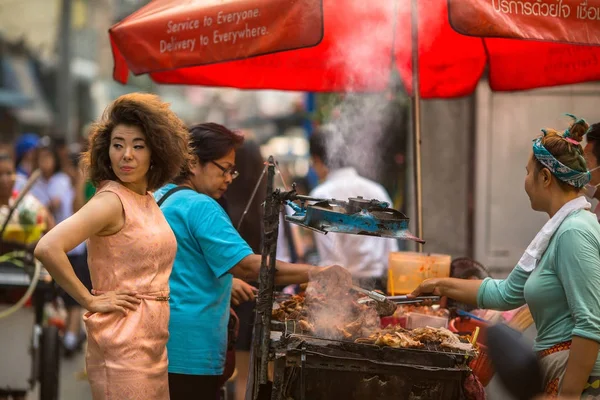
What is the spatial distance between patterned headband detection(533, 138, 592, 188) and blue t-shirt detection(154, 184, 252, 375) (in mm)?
1492

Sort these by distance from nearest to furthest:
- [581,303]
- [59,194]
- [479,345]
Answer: [581,303] < [479,345] < [59,194]

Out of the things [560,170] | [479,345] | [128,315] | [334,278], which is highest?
[560,170]

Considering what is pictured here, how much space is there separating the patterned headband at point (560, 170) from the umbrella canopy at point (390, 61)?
193 cm

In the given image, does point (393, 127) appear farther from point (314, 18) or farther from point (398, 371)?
point (398, 371)

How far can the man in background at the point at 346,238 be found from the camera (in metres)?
6.70

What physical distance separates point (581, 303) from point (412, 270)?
4.68ft

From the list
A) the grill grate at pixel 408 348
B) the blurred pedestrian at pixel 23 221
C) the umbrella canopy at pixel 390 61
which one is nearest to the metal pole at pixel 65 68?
the blurred pedestrian at pixel 23 221

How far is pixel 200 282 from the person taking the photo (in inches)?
163

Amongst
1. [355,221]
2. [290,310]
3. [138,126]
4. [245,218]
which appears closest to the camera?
[355,221]

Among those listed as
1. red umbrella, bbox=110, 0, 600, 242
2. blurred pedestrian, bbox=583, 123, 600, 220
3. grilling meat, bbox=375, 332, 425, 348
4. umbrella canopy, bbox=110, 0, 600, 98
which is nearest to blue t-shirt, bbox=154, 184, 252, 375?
red umbrella, bbox=110, 0, 600, 242

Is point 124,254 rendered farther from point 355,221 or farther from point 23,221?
point 23,221

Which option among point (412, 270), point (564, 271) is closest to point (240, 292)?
point (412, 270)

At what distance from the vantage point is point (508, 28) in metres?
3.88

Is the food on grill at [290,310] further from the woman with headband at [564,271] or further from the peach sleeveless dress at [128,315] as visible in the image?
the woman with headband at [564,271]
